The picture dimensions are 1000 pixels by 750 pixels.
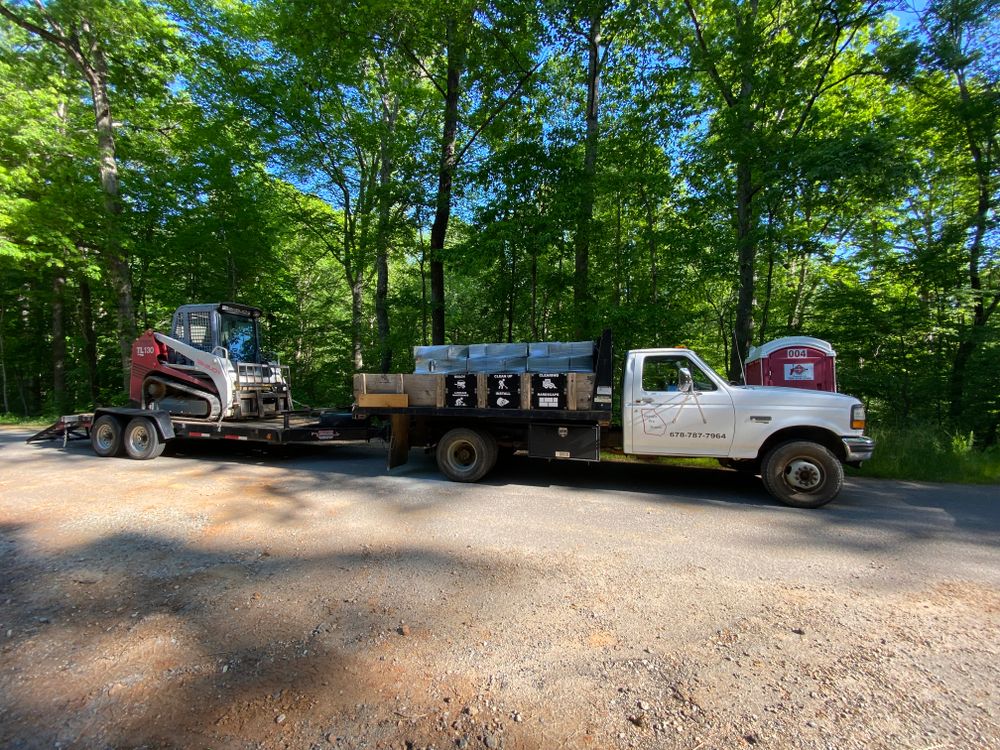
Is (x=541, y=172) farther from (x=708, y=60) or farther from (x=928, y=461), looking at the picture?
(x=928, y=461)

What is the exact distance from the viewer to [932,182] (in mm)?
12484

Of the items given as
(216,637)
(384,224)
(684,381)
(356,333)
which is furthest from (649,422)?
(356,333)

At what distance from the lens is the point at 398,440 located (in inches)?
301

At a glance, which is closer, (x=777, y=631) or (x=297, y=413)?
(x=777, y=631)

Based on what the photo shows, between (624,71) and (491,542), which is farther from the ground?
(624,71)

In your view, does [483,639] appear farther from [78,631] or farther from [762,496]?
[762,496]

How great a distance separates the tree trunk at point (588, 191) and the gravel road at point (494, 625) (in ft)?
20.2

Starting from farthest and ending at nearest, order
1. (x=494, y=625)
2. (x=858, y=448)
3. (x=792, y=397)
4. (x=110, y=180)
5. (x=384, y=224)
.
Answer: (x=110, y=180) < (x=384, y=224) < (x=792, y=397) < (x=858, y=448) < (x=494, y=625)

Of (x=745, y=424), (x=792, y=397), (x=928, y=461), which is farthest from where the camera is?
(x=928, y=461)

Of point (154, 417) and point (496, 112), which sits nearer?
point (154, 417)

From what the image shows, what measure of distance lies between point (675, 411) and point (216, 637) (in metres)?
5.59

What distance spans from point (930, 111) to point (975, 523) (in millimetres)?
11902

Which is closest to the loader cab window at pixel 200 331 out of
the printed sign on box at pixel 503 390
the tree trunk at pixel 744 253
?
the printed sign on box at pixel 503 390

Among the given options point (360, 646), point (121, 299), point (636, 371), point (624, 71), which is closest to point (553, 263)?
point (624, 71)
